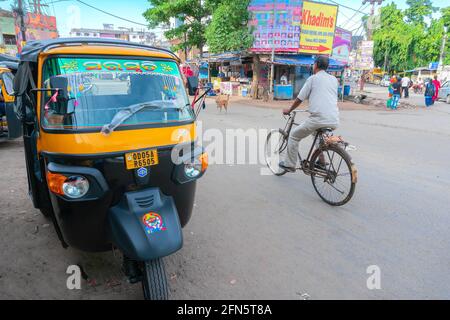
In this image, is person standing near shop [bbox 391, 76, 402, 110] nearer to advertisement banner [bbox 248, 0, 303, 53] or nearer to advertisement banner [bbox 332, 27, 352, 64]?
advertisement banner [bbox 248, 0, 303, 53]

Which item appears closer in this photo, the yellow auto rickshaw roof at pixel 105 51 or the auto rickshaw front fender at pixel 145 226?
the auto rickshaw front fender at pixel 145 226

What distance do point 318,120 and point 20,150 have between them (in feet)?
21.4

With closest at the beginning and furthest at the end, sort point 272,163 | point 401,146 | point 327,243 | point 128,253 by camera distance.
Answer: point 128,253 → point 327,243 → point 272,163 → point 401,146

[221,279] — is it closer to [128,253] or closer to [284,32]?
[128,253]

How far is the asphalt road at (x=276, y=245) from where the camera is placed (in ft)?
9.20

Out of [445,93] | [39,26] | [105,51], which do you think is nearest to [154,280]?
[105,51]

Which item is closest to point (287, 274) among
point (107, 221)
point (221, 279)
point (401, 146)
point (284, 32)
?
point (221, 279)

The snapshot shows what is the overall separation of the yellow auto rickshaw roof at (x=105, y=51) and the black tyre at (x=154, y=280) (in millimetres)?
1752

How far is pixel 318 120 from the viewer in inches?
178

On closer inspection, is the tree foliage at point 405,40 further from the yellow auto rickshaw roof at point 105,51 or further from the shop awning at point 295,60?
the yellow auto rickshaw roof at point 105,51

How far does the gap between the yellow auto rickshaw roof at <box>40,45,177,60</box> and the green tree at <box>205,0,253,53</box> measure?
55.7 ft

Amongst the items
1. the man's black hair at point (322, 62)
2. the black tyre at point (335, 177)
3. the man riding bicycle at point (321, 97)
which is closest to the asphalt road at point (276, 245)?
the black tyre at point (335, 177)

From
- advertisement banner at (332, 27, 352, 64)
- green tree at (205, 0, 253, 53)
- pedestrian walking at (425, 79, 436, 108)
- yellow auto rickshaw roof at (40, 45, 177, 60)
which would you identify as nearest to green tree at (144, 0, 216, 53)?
green tree at (205, 0, 253, 53)

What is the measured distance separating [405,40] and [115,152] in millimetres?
57247
